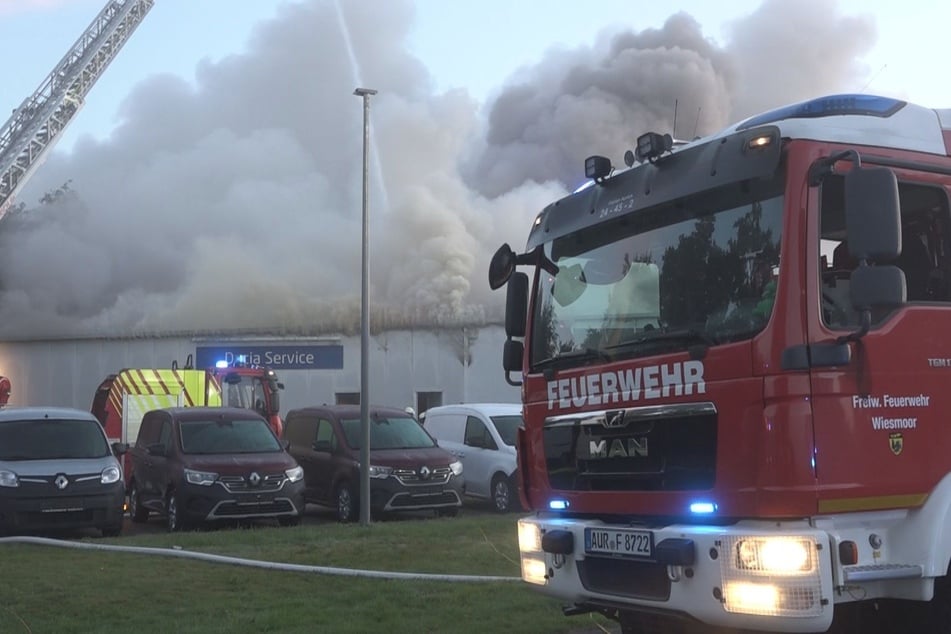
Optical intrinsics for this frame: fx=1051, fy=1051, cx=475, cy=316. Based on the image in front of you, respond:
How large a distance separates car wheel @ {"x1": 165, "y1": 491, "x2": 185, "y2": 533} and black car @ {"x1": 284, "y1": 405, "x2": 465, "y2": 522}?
7.42 ft

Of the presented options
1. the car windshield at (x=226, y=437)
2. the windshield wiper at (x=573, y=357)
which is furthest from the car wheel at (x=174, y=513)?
the windshield wiper at (x=573, y=357)

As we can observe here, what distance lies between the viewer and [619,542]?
4.94 metres

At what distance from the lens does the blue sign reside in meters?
32.1

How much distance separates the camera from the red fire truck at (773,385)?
168 inches

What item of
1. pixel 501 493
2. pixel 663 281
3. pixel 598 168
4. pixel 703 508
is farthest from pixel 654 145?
pixel 501 493

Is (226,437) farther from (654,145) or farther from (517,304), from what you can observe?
(654,145)

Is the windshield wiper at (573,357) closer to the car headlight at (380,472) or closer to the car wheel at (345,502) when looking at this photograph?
the car headlight at (380,472)

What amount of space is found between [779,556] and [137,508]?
1190 cm

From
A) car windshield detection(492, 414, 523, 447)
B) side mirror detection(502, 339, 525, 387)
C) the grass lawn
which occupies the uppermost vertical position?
side mirror detection(502, 339, 525, 387)

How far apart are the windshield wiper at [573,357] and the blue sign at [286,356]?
2669 cm

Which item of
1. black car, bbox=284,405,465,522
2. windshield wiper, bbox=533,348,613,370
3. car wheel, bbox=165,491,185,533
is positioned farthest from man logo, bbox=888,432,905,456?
car wheel, bbox=165,491,185,533

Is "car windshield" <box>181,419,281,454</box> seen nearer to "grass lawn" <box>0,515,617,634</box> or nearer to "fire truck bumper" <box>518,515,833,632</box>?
"grass lawn" <box>0,515,617,634</box>

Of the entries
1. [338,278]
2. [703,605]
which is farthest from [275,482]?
[338,278]

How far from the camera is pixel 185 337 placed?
3372cm
